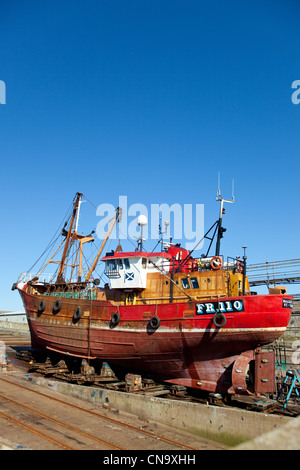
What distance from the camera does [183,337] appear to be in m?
18.7

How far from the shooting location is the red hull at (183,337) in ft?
55.6

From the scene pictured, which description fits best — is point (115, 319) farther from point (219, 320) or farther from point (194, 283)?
point (219, 320)

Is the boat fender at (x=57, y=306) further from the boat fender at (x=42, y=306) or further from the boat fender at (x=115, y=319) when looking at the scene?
the boat fender at (x=115, y=319)

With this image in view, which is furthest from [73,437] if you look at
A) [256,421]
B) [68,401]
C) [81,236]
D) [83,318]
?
[81,236]

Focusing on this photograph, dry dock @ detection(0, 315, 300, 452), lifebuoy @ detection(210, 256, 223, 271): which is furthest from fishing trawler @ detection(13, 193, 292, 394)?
dry dock @ detection(0, 315, 300, 452)

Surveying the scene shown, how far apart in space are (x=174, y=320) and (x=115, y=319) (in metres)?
4.12

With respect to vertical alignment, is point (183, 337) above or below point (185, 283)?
below

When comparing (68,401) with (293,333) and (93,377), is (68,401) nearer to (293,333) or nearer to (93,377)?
(93,377)

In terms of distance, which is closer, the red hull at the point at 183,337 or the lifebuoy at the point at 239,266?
the red hull at the point at 183,337

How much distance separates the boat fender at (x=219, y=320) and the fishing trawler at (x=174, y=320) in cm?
5

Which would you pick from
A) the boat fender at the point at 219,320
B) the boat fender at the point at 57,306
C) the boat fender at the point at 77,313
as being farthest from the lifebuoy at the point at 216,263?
the boat fender at the point at 57,306

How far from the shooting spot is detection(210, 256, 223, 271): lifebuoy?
1930cm

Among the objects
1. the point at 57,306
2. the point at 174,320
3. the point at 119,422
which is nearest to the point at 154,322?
the point at 174,320
